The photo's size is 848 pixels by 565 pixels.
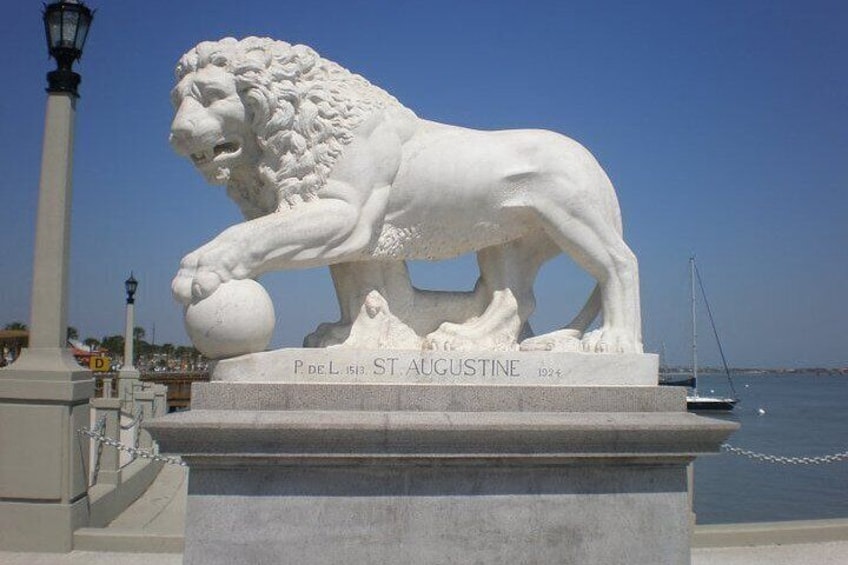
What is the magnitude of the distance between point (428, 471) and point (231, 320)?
123 centimetres

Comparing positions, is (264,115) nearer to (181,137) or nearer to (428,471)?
(181,137)

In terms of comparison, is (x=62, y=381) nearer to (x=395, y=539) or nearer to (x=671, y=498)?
(x=395, y=539)

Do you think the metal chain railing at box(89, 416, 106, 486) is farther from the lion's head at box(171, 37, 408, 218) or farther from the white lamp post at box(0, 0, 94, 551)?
the lion's head at box(171, 37, 408, 218)

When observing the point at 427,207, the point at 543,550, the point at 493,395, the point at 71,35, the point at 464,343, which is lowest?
the point at 543,550

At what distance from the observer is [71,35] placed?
7.21 m

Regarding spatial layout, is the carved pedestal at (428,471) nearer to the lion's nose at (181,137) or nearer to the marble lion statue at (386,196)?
the marble lion statue at (386,196)

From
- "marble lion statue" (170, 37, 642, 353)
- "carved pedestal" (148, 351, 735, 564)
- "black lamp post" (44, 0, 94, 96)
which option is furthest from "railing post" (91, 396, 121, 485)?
"carved pedestal" (148, 351, 735, 564)

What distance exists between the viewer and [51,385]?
6.70 meters

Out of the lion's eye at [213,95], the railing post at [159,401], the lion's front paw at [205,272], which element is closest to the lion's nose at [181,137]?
the lion's eye at [213,95]

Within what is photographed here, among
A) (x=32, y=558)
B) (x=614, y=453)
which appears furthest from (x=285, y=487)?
(x=32, y=558)

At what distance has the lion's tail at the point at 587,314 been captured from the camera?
4.75 m

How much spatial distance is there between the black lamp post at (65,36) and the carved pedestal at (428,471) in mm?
4861

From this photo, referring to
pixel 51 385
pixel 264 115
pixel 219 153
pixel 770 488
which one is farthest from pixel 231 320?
pixel 770 488

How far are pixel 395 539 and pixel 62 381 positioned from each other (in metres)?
4.31
